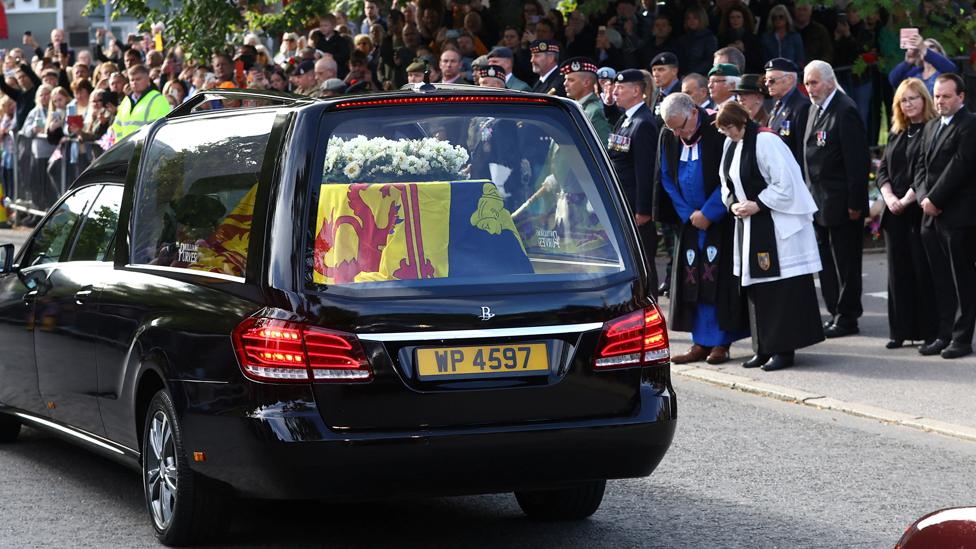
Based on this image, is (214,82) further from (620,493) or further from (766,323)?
(620,493)

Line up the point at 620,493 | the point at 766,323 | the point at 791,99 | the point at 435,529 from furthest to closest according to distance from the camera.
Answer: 1. the point at 791,99
2. the point at 766,323
3. the point at 620,493
4. the point at 435,529

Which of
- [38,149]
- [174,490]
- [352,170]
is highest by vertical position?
[352,170]

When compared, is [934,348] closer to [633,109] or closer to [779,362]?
[779,362]

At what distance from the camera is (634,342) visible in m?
6.24

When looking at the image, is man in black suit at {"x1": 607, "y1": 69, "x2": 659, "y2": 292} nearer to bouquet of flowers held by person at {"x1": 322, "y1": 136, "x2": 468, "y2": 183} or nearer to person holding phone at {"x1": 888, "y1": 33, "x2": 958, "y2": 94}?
person holding phone at {"x1": 888, "y1": 33, "x2": 958, "y2": 94}

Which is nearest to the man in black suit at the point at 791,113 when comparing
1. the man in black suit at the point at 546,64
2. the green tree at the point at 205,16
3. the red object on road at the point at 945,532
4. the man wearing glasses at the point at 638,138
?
the man wearing glasses at the point at 638,138

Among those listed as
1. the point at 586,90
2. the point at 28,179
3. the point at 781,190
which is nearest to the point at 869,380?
the point at 781,190

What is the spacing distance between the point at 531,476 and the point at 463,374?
0.44m

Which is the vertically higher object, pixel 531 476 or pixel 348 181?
pixel 348 181

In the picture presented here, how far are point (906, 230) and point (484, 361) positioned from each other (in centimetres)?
712

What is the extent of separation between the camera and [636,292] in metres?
6.29

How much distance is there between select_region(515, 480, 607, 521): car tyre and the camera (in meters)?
6.97

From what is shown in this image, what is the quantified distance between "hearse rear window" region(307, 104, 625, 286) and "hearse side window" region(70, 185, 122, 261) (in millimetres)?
1682

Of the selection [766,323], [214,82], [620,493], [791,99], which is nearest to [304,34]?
[214,82]
